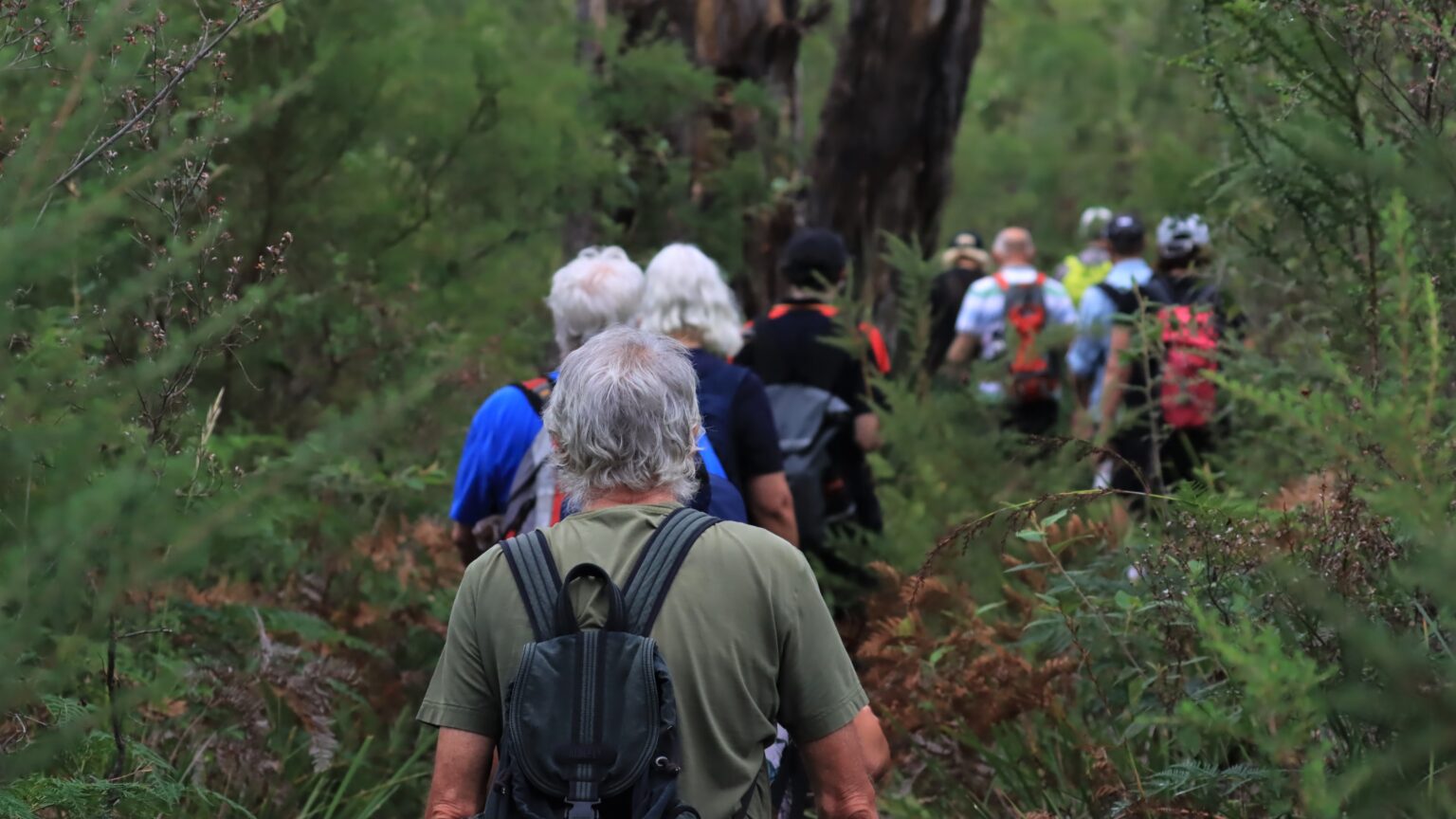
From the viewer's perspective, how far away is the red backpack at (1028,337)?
30.2 ft

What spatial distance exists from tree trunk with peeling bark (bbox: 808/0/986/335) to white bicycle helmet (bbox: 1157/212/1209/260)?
2763mm

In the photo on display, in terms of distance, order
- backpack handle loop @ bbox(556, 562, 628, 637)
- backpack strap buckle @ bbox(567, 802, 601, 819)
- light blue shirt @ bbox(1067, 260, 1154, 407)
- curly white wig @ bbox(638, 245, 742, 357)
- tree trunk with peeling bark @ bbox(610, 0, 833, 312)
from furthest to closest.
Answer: tree trunk with peeling bark @ bbox(610, 0, 833, 312) < light blue shirt @ bbox(1067, 260, 1154, 407) < curly white wig @ bbox(638, 245, 742, 357) < backpack handle loop @ bbox(556, 562, 628, 637) < backpack strap buckle @ bbox(567, 802, 601, 819)

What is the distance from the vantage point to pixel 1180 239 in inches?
297

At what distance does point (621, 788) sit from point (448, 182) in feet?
19.0

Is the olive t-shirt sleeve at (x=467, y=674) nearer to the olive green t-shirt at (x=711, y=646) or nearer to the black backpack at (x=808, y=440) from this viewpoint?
the olive green t-shirt at (x=711, y=646)

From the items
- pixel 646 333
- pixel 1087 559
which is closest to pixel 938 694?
pixel 1087 559

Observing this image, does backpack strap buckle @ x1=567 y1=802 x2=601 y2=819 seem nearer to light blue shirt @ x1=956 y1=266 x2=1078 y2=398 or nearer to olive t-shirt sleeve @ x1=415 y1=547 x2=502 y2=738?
olive t-shirt sleeve @ x1=415 y1=547 x2=502 y2=738

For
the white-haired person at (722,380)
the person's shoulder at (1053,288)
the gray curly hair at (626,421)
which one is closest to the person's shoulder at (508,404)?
the white-haired person at (722,380)

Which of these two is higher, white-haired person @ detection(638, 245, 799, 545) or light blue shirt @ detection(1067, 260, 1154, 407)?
white-haired person @ detection(638, 245, 799, 545)

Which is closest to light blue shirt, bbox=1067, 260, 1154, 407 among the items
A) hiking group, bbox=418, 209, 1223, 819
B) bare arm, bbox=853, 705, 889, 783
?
hiking group, bbox=418, 209, 1223, 819

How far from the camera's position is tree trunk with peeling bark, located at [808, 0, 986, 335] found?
10406mm

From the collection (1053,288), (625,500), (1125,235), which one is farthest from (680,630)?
(1053,288)

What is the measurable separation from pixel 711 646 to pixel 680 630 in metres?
0.06

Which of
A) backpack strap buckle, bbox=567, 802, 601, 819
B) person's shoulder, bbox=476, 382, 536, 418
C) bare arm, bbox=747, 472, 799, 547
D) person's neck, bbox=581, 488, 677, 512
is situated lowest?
bare arm, bbox=747, 472, 799, 547
